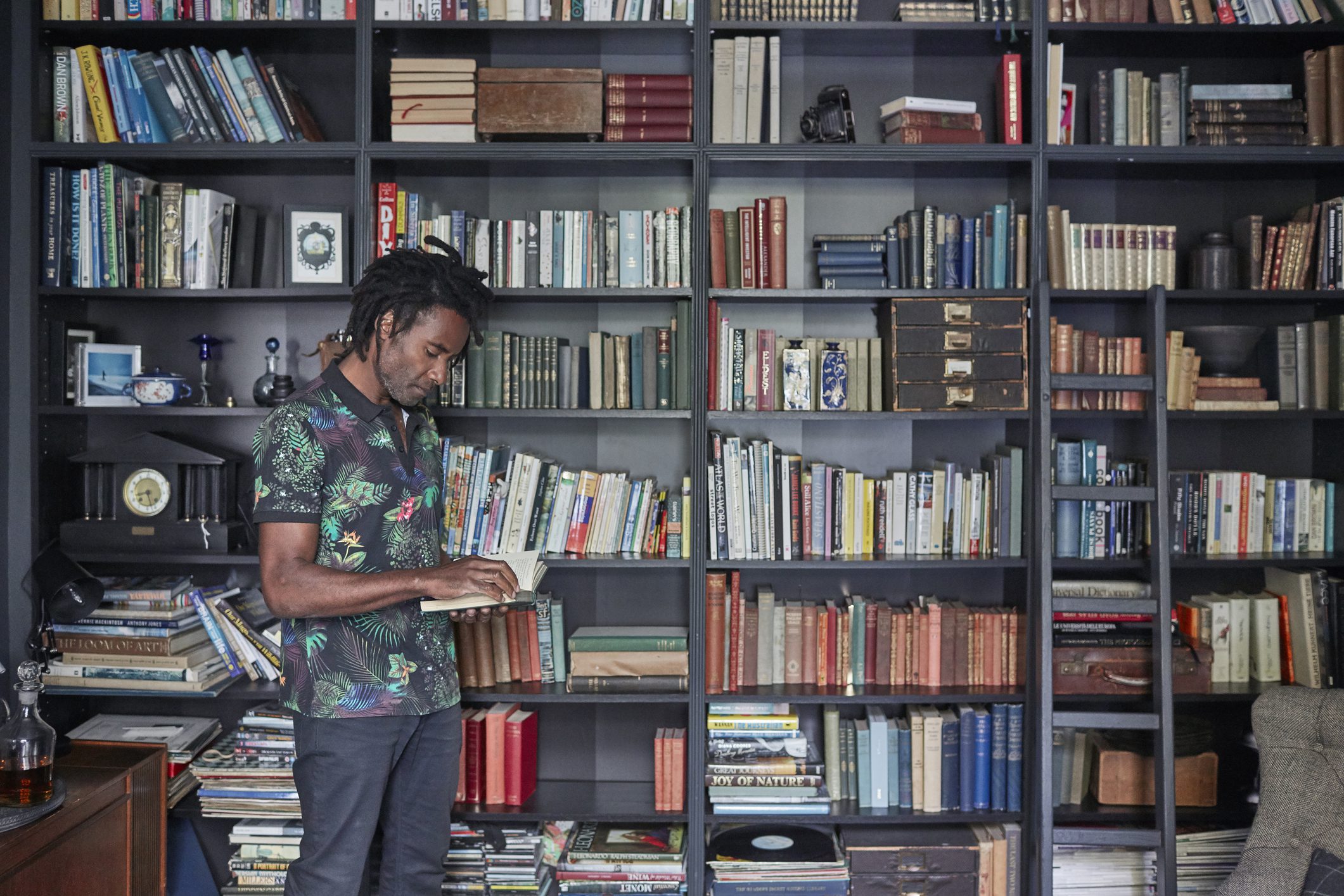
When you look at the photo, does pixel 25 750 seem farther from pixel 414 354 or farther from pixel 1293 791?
pixel 1293 791

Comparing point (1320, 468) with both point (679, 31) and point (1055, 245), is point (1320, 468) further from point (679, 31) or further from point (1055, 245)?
point (679, 31)

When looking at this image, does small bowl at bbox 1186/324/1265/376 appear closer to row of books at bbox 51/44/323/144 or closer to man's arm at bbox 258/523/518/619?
man's arm at bbox 258/523/518/619

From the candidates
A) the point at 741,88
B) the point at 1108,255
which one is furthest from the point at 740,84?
the point at 1108,255

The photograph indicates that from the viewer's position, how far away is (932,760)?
9.20 ft

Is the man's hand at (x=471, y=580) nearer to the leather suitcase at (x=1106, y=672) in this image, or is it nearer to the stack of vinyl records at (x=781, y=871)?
the stack of vinyl records at (x=781, y=871)

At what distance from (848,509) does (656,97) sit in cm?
125

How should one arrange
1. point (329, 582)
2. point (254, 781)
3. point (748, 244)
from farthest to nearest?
point (748, 244)
point (254, 781)
point (329, 582)

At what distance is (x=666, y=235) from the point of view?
9.18 ft

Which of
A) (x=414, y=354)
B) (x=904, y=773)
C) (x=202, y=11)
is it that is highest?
(x=202, y=11)

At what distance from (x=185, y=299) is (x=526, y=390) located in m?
1.10

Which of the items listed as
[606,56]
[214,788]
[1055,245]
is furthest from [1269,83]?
[214,788]

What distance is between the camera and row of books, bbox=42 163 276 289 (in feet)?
9.07

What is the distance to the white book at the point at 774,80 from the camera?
2.77 metres

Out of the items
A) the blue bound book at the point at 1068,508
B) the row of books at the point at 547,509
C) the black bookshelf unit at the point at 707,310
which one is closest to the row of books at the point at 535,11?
the black bookshelf unit at the point at 707,310
